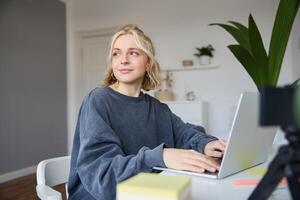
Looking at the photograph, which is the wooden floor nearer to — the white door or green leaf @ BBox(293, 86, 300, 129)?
the white door

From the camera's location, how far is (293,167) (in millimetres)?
354

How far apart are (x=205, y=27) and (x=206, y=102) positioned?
3.39ft

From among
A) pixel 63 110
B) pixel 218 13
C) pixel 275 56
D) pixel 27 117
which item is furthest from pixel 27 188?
pixel 218 13

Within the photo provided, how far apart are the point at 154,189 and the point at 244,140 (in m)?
0.40

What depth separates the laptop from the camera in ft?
2.17

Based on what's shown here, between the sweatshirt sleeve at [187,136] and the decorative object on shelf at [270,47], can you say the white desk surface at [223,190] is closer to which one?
the sweatshirt sleeve at [187,136]

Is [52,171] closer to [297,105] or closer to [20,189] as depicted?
[297,105]

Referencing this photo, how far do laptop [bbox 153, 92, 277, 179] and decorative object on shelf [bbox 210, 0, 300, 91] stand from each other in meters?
1.32

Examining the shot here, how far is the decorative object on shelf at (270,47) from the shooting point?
2014mm

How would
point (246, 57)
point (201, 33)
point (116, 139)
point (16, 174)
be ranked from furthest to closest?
point (201, 33) → point (16, 174) → point (246, 57) → point (116, 139)

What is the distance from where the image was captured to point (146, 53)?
1077 mm

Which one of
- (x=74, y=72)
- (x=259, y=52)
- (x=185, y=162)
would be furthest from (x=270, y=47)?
(x=74, y=72)

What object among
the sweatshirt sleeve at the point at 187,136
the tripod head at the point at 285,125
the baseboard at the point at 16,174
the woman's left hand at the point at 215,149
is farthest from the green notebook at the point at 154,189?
the baseboard at the point at 16,174

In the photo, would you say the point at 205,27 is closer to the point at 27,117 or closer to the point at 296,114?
the point at 27,117
